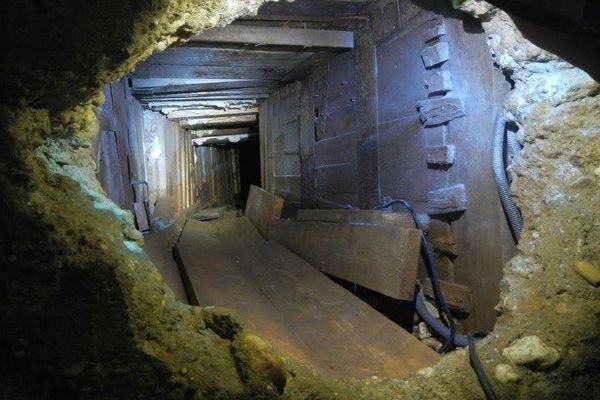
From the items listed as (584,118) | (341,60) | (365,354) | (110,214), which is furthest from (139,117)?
(584,118)

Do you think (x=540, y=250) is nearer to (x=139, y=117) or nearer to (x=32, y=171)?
(x=32, y=171)

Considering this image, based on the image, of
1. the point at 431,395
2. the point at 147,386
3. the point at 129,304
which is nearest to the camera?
the point at 147,386

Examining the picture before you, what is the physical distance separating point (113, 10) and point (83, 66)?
23 cm

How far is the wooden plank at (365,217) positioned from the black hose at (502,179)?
84 cm

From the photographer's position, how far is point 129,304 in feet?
4.09

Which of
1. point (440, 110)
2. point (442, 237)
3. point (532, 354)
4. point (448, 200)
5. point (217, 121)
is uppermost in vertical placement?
point (217, 121)

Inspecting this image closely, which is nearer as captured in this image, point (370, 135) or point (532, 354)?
point (532, 354)

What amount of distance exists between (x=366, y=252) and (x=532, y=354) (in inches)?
67.5

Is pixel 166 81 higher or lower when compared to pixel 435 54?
higher

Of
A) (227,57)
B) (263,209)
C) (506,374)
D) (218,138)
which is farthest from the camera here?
(218,138)

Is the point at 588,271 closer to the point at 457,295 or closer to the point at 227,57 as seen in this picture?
the point at 457,295

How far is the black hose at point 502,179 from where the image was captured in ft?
7.93

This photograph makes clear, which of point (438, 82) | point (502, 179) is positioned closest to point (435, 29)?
point (438, 82)

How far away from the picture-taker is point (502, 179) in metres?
2.44
